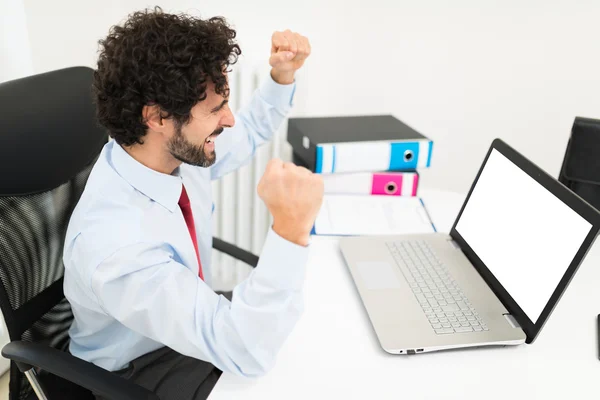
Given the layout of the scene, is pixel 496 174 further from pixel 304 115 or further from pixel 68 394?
pixel 68 394

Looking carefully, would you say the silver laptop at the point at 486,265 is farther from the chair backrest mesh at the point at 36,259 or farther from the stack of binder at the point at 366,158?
the chair backrest mesh at the point at 36,259

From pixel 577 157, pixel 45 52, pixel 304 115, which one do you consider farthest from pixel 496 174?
pixel 45 52

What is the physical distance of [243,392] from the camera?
0.79 m

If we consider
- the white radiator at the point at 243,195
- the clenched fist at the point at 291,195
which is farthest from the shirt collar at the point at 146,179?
the white radiator at the point at 243,195

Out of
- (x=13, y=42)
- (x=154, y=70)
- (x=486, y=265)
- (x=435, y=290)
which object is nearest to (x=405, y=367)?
(x=435, y=290)

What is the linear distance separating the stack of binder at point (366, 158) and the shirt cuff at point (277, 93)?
14cm

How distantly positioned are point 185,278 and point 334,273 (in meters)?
0.38

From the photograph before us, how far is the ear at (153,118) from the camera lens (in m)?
0.91

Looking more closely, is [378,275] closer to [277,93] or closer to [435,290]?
[435,290]

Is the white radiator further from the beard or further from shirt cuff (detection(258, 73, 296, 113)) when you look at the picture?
the beard

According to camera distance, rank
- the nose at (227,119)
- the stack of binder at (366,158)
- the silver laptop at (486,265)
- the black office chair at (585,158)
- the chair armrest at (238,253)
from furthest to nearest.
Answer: the stack of binder at (366,158)
the chair armrest at (238,253)
the black office chair at (585,158)
the nose at (227,119)
the silver laptop at (486,265)

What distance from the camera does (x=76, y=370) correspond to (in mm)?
846

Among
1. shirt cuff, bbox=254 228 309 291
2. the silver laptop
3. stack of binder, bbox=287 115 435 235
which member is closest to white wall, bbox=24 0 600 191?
stack of binder, bbox=287 115 435 235

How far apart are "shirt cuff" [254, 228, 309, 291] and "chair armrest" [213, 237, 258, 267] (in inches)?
19.6
